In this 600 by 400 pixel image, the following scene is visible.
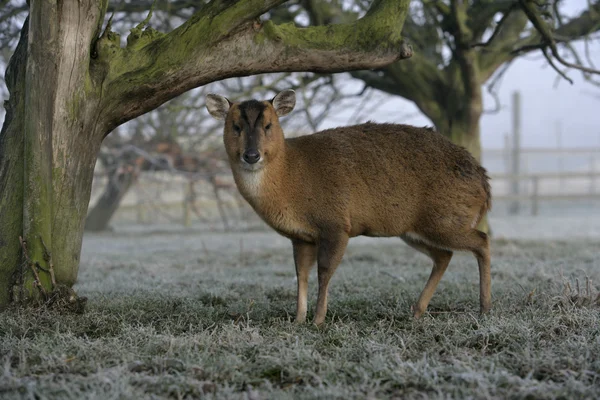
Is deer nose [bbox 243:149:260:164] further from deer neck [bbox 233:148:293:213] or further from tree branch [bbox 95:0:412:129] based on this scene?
tree branch [bbox 95:0:412:129]

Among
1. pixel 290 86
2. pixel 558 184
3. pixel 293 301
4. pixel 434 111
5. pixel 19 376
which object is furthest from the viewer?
pixel 558 184

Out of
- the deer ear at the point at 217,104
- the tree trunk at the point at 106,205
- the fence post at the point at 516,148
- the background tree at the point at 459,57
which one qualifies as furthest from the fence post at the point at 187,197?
the fence post at the point at 516,148

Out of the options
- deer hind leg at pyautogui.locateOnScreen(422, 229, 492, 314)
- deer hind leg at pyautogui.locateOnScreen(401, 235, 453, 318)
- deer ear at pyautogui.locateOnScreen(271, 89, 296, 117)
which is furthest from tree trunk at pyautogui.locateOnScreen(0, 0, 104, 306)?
deer hind leg at pyautogui.locateOnScreen(422, 229, 492, 314)

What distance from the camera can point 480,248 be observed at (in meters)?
5.14

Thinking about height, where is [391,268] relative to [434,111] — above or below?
below

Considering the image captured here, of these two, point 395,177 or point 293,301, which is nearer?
point 395,177

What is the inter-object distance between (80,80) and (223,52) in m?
1.07

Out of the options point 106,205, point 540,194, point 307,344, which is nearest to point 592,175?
point 540,194

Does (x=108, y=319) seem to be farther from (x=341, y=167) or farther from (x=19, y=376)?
(x=341, y=167)

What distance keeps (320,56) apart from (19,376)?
3188 millimetres

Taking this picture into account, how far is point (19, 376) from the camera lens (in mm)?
3244

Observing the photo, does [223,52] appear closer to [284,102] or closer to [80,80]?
[284,102]

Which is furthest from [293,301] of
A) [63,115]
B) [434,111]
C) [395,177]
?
[434,111]

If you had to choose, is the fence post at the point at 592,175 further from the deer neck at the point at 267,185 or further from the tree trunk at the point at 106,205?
the deer neck at the point at 267,185
